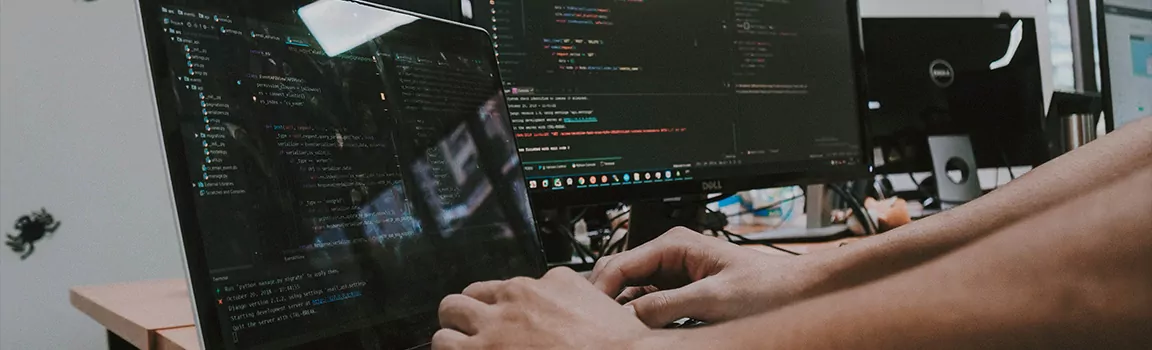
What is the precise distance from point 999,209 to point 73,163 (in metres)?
2.01

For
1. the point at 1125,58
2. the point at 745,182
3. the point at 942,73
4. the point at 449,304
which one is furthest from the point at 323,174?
the point at 1125,58

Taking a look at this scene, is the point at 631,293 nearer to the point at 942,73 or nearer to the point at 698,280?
the point at 698,280

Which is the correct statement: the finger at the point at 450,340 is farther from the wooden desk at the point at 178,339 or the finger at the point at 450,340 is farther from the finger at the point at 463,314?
the wooden desk at the point at 178,339

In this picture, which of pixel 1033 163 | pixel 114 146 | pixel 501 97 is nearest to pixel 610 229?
pixel 501 97

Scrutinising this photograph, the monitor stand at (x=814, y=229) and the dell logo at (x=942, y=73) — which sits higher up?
the dell logo at (x=942, y=73)

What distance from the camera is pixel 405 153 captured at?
62 centimetres

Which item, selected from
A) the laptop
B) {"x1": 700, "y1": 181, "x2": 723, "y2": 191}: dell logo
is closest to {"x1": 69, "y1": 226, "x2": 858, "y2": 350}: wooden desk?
the laptop

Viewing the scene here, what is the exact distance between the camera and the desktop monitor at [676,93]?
0.91 m

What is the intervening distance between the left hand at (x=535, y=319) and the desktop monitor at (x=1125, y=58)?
136 cm

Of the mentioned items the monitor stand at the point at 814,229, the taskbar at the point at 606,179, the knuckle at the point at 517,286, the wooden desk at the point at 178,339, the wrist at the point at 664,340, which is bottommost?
the monitor stand at the point at 814,229

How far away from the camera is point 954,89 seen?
156 cm

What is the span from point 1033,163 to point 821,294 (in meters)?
1.45

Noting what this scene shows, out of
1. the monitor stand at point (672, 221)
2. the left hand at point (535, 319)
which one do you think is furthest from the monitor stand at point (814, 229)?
the left hand at point (535, 319)

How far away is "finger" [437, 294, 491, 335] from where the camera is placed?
48cm
